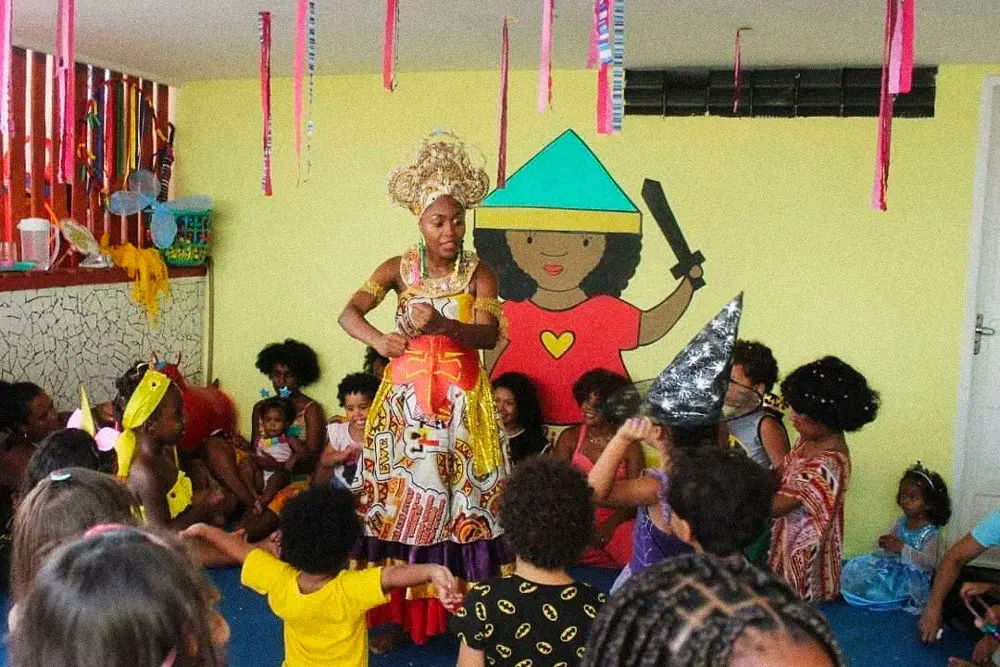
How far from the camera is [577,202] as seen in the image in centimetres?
524

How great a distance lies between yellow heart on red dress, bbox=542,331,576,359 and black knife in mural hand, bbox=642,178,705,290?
627 millimetres

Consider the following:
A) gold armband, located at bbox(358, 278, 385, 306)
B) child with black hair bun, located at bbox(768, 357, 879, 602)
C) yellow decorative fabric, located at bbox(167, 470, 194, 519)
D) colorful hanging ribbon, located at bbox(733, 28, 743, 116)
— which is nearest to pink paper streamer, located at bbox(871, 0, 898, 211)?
child with black hair bun, located at bbox(768, 357, 879, 602)

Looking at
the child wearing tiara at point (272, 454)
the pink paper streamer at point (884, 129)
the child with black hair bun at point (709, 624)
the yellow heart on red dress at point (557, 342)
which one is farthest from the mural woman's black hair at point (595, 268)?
the child with black hair bun at point (709, 624)

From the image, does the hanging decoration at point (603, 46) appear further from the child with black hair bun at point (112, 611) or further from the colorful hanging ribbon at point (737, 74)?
the child with black hair bun at point (112, 611)

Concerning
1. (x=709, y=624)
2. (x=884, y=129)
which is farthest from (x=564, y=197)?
(x=709, y=624)

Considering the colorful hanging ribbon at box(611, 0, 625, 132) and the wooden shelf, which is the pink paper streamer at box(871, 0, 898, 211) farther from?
the wooden shelf

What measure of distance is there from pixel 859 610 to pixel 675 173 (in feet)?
7.34

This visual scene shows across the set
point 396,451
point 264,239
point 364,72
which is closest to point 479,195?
point 396,451

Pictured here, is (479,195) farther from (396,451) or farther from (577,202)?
(577,202)

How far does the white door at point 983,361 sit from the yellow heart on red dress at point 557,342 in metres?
1.90

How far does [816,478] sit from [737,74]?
6.97 feet

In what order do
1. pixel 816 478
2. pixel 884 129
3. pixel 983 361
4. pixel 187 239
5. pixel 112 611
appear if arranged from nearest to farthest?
pixel 112 611, pixel 816 478, pixel 884 129, pixel 983 361, pixel 187 239

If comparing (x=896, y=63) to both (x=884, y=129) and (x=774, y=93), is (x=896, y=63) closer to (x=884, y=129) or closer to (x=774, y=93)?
(x=884, y=129)

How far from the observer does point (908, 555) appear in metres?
4.66
